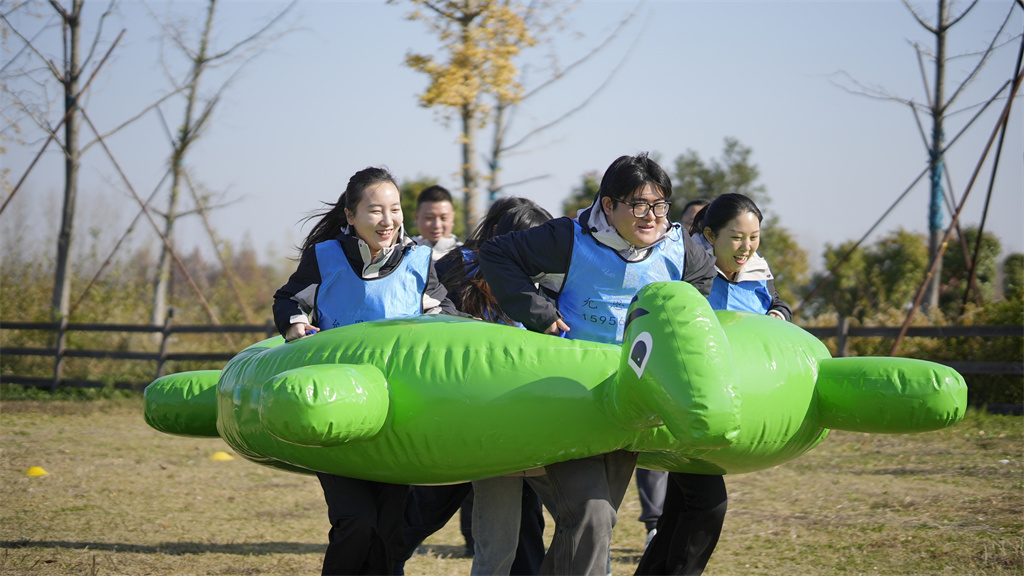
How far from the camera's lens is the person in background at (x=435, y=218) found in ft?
18.4

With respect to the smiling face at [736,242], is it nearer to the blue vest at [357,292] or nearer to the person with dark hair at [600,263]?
the person with dark hair at [600,263]

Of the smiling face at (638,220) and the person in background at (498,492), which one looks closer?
the smiling face at (638,220)

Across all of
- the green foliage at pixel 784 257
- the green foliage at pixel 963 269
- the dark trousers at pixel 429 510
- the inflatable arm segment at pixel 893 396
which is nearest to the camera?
the inflatable arm segment at pixel 893 396

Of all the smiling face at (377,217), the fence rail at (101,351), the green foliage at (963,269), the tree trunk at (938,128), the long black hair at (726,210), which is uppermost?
the tree trunk at (938,128)

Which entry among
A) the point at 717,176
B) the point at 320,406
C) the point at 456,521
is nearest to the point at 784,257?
the point at 717,176

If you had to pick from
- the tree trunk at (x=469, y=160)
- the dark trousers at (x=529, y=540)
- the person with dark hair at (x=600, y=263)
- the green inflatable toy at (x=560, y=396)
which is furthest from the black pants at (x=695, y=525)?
the tree trunk at (x=469, y=160)

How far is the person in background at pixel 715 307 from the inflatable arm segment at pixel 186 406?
1.87 m

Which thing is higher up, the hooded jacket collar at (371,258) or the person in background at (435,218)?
the person in background at (435,218)

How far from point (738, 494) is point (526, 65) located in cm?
539

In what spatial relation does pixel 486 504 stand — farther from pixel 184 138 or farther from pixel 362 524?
pixel 184 138

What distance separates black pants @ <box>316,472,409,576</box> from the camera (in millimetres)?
3010

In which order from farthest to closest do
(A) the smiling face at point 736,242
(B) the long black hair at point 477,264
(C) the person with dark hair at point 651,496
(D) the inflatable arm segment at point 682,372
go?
(C) the person with dark hair at point 651,496
(B) the long black hair at point 477,264
(A) the smiling face at point 736,242
(D) the inflatable arm segment at point 682,372

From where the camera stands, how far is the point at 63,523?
5.33 meters

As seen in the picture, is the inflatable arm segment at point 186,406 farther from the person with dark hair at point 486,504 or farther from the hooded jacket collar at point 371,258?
the person with dark hair at point 486,504
